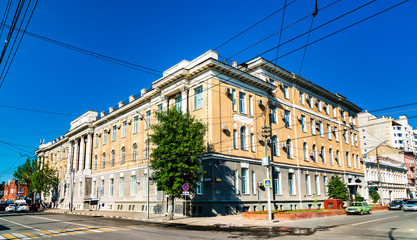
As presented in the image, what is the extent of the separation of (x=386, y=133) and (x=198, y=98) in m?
93.3

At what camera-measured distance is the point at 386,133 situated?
101625mm

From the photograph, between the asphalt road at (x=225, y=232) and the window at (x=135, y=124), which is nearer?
the asphalt road at (x=225, y=232)

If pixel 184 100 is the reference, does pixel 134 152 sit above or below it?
below

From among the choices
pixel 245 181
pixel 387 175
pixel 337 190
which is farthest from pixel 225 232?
pixel 387 175

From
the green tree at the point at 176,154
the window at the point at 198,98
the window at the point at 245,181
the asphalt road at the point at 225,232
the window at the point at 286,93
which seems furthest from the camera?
the window at the point at 286,93

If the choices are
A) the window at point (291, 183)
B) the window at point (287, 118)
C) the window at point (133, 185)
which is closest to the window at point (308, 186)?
the window at point (291, 183)

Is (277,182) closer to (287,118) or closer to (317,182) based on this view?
(287,118)

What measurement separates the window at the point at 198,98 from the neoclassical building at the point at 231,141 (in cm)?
10

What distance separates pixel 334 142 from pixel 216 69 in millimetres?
26336

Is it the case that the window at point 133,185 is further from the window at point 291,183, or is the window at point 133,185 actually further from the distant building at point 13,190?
the distant building at point 13,190

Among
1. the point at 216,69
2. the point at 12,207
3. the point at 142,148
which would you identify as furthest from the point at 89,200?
the point at 216,69

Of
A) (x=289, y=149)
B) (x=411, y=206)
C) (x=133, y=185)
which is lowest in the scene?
(x=411, y=206)

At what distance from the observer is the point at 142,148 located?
37938 mm

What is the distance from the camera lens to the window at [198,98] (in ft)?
97.6
